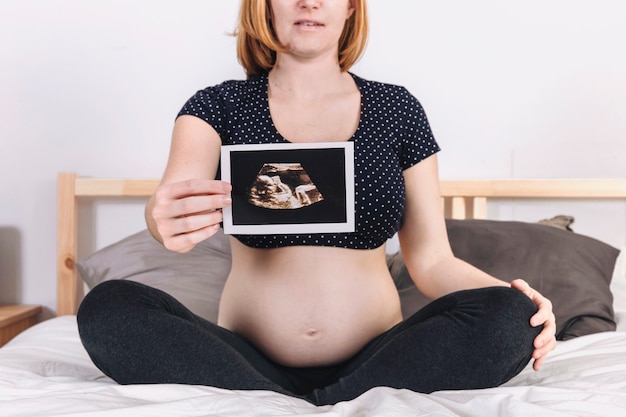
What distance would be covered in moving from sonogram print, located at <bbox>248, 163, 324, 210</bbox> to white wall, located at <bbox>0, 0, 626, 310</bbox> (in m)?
1.11

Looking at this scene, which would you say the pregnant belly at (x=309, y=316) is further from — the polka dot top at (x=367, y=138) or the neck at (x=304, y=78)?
the neck at (x=304, y=78)

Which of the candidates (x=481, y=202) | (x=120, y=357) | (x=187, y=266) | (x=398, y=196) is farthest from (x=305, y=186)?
(x=481, y=202)

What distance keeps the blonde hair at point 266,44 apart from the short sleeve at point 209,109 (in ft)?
0.44

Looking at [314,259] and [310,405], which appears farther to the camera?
[314,259]

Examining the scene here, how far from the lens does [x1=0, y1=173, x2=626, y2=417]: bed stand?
96 centimetres

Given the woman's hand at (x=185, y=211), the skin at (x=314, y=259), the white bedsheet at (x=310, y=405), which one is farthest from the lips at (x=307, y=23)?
the white bedsheet at (x=310, y=405)

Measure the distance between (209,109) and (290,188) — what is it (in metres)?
0.31

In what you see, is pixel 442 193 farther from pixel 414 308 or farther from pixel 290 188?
pixel 290 188

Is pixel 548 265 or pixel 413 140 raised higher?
pixel 413 140

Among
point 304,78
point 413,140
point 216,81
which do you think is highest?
point 216,81

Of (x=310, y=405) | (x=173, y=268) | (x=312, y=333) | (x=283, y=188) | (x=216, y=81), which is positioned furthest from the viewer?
→ (x=216, y=81)

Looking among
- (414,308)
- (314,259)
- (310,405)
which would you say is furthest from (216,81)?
(310,405)

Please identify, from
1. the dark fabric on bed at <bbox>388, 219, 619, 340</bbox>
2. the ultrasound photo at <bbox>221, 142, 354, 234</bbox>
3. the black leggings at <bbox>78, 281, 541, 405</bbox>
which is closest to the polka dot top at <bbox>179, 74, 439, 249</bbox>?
the ultrasound photo at <bbox>221, 142, 354, 234</bbox>

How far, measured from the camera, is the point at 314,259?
4.23 ft
